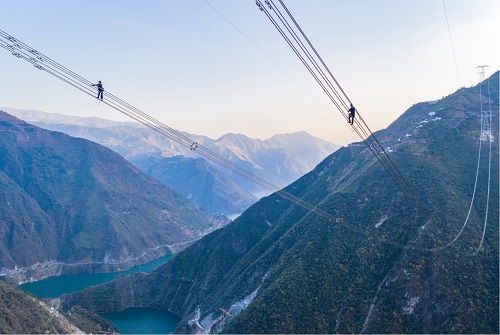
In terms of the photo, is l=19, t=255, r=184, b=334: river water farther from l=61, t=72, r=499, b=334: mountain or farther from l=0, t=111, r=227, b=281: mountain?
l=0, t=111, r=227, b=281: mountain

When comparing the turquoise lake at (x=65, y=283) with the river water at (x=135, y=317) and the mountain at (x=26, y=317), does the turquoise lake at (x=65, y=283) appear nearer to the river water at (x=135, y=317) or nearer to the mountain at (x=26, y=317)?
the river water at (x=135, y=317)

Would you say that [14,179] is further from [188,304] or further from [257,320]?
[257,320]

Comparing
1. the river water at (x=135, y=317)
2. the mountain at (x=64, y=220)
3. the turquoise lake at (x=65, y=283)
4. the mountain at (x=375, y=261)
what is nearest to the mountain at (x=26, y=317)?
the mountain at (x=375, y=261)

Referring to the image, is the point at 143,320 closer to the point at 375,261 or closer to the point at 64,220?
the point at 375,261

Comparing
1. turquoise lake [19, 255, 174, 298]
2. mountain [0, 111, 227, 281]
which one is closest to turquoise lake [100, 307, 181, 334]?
turquoise lake [19, 255, 174, 298]

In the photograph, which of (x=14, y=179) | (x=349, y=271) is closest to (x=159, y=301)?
(x=349, y=271)

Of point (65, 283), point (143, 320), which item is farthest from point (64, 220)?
point (143, 320)

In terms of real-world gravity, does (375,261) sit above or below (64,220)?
above
